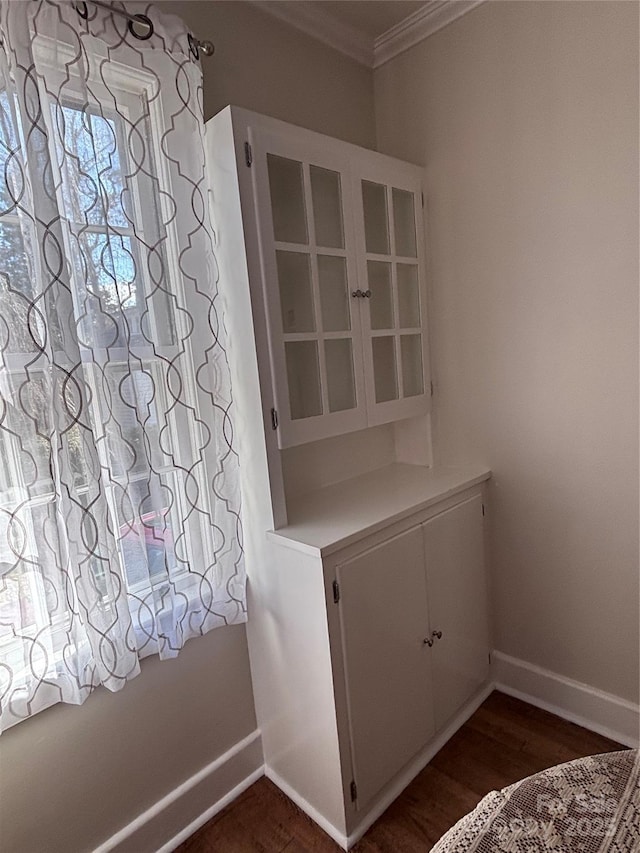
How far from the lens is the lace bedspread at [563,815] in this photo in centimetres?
80

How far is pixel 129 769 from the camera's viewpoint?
145 cm

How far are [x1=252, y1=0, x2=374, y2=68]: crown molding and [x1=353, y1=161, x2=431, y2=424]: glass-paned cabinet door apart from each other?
0.49 meters

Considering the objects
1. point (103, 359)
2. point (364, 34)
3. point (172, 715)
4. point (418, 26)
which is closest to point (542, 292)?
point (418, 26)

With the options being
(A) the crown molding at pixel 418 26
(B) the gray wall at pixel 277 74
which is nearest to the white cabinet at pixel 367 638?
(B) the gray wall at pixel 277 74

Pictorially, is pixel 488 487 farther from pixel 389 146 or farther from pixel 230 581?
pixel 389 146

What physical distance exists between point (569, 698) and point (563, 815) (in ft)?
3.99

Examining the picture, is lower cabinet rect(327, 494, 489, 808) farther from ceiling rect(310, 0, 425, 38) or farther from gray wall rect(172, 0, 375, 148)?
ceiling rect(310, 0, 425, 38)

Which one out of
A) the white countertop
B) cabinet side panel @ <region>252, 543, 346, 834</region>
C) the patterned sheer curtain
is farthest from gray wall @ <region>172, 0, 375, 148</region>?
cabinet side panel @ <region>252, 543, 346, 834</region>

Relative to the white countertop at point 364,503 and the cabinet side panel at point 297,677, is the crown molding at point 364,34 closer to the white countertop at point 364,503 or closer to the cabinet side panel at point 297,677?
the white countertop at point 364,503

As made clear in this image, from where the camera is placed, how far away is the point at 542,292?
1.74 metres

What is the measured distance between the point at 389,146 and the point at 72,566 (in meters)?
1.87

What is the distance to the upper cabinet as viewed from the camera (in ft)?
4.85

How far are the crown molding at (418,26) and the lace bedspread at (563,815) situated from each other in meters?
2.17

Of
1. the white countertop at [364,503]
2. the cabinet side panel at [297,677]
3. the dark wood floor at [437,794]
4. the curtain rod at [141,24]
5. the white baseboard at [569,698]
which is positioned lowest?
the dark wood floor at [437,794]
